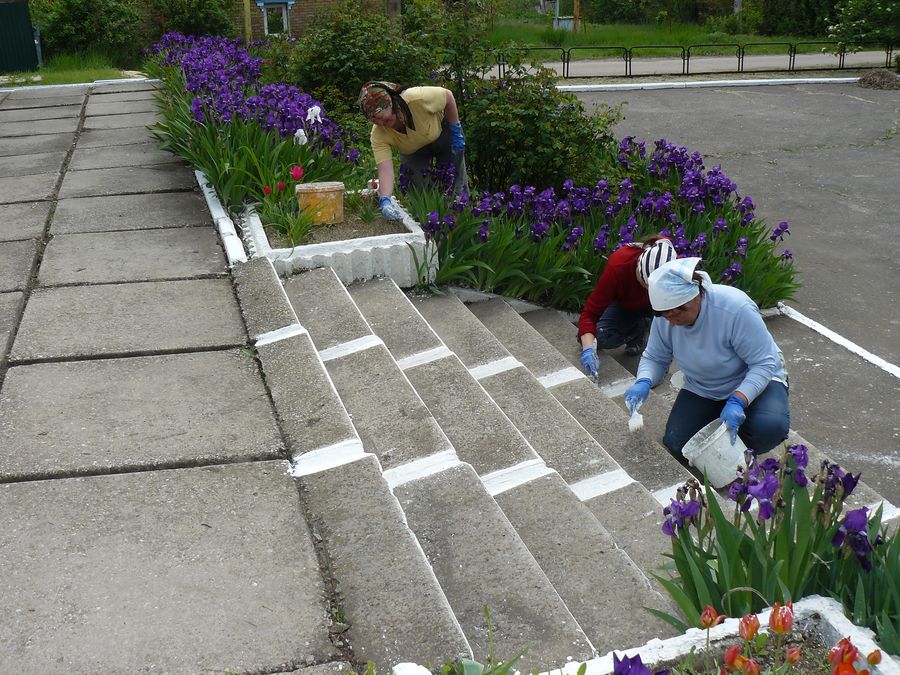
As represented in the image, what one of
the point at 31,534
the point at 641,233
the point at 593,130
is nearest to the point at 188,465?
the point at 31,534

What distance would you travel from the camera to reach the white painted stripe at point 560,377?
14.6ft

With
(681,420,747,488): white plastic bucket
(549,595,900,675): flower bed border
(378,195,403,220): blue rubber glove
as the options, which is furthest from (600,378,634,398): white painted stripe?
(549,595,900,675): flower bed border

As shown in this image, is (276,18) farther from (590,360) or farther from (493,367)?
(493,367)

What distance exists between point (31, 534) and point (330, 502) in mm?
824

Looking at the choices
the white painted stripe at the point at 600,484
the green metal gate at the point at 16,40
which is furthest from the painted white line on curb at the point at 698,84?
the white painted stripe at the point at 600,484

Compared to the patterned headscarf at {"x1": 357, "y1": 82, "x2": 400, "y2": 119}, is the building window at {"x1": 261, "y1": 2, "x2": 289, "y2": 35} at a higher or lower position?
higher

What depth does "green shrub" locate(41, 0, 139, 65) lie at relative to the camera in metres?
16.6

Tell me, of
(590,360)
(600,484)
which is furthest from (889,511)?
(590,360)

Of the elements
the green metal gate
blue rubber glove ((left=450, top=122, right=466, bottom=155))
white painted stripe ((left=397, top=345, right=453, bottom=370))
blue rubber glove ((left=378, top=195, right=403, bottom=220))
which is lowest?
white painted stripe ((left=397, top=345, right=453, bottom=370))

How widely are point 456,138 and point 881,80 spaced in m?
15.4

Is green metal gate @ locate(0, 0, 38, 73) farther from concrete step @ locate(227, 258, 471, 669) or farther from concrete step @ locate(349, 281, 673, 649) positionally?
concrete step @ locate(227, 258, 471, 669)

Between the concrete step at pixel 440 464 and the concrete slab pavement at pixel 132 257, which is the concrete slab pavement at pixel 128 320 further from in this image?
the concrete step at pixel 440 464

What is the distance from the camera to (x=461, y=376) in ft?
12.7

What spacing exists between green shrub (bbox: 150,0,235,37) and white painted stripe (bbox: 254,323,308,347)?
610 inches
